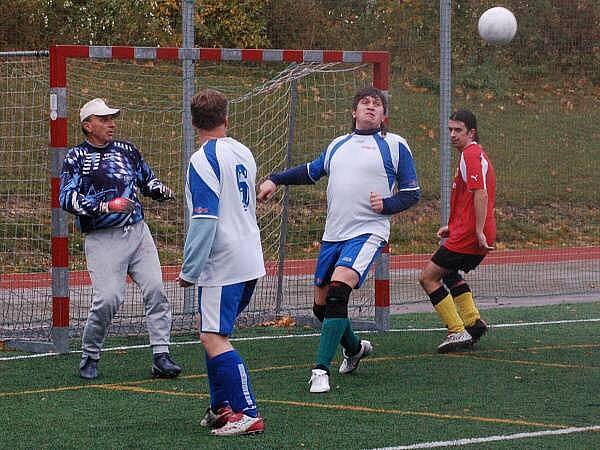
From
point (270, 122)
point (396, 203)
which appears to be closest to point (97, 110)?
point (396, 203)

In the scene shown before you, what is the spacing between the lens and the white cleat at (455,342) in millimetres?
10070

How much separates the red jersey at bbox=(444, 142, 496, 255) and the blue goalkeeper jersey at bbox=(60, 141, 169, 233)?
95.6 inches

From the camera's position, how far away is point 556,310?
13.2m

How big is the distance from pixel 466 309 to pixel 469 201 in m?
0.88

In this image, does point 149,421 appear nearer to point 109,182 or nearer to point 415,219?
point 109,182

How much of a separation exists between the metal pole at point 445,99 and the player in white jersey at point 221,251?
19.3 ft

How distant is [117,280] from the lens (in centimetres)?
900

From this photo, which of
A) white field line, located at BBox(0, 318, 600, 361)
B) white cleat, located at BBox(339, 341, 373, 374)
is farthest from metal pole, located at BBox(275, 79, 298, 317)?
white cleat, located at BBox(339, 341, 373, 374)

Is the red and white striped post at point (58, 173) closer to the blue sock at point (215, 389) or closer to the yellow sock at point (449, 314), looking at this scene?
the yellow sock at point (449, 314)

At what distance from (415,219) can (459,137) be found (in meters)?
8.49

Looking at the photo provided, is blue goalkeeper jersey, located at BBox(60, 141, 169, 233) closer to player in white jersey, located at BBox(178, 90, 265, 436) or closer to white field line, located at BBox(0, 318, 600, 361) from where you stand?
white field line, located at BBox(0, 318, 600, 361)

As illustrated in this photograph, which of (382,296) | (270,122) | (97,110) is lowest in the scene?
(382,296)

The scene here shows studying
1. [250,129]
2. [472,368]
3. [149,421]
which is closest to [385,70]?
[250,129]

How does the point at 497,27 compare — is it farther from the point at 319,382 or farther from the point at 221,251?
the point at 221,251
